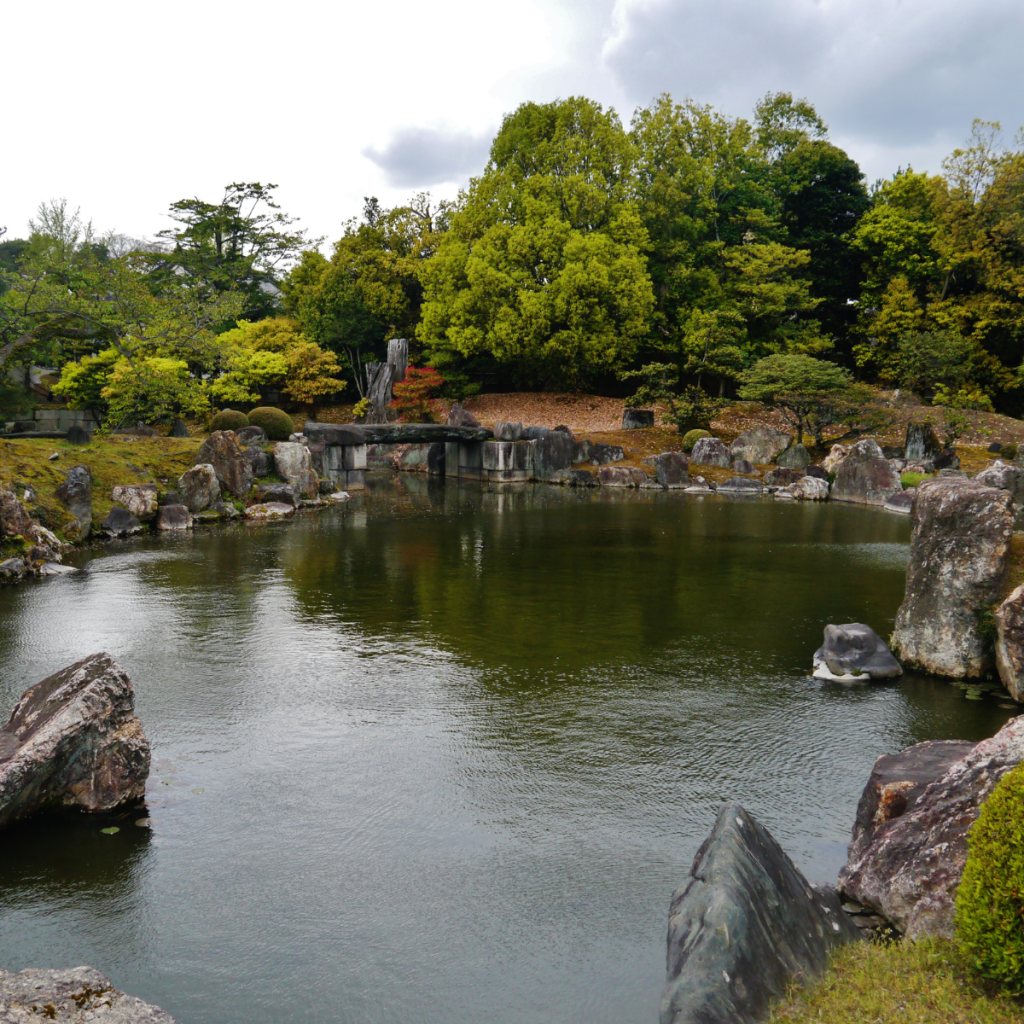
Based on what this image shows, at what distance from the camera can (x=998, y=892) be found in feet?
11.3

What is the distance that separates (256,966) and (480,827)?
1981mm

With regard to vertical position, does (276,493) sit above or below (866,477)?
below

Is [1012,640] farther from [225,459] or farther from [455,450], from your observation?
[455,450]

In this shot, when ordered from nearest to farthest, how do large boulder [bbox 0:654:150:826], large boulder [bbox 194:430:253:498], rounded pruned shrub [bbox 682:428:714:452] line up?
large boulder [bbox 0:654:150:826]
large boulder [bbox 194:430:253:498]
rounded pruned shrub [bbox 682:428:714:452]

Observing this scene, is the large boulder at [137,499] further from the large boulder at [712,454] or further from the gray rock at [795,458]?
the gray rock at [795,458]

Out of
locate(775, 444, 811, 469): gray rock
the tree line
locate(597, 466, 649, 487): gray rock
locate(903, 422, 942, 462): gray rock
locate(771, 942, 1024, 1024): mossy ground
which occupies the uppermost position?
the tree line

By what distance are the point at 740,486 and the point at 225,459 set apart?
18.4 metres

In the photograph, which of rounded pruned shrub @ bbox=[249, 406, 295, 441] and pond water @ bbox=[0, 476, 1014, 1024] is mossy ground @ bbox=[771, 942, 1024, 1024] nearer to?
pond water @ bbox=[0, 476, 1014, 1024]

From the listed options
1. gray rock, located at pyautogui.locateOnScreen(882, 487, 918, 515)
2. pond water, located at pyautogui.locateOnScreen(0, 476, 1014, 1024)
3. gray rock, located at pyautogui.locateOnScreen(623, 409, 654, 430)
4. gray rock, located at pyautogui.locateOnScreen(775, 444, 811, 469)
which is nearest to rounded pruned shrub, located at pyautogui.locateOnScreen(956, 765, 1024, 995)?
pond water, located at pyautogui.locateOnScreen(0, 476, 1014, 1024)

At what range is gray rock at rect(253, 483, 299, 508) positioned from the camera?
24.7m

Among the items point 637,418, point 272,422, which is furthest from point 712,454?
point 272,422

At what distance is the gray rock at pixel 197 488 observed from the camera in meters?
22.6

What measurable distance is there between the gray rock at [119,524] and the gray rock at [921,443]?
89.1 ft

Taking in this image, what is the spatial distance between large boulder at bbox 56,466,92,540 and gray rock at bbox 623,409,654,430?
24207mm
